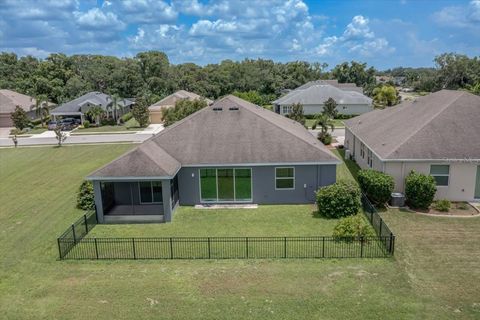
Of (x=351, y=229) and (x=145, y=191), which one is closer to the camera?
(x=351, y=229)

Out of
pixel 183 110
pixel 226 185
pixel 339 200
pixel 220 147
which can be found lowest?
pixel 339 200

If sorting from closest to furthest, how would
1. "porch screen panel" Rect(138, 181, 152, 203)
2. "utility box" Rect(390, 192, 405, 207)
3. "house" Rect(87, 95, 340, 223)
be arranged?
"utility box" Rect(390, 192, 405, 207), "house" Rect(87, 95, 340, 223), "porch screen panel" Rect(138, 181, 152, 203)

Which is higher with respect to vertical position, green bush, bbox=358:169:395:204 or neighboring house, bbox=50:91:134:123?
neighboring house, bbox=50:91:134:123

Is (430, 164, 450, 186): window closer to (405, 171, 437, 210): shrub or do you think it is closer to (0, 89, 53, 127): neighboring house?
(405, 171, 437, 210): shrub

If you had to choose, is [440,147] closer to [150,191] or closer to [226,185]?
[226,185]

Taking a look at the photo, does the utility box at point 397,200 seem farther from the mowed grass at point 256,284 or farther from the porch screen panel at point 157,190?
the porch screen panel at point 157,190

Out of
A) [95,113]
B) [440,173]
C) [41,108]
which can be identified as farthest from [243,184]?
[41,108]

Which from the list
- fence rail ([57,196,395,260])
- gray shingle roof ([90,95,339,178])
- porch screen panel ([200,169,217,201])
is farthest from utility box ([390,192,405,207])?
porch screen panel ([200,169,217,201])
